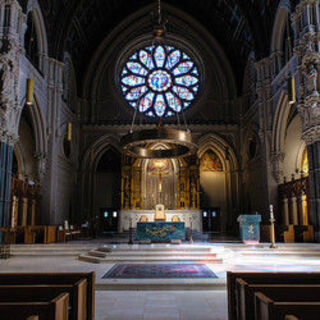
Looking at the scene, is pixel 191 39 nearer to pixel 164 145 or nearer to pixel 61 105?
pixel 164 145

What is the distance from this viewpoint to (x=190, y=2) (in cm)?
2591

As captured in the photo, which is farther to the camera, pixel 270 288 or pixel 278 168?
pixel 278 168

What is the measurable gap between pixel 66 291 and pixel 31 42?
17852 mm

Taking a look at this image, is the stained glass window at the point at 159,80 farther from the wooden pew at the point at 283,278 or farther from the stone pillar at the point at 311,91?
the wooden pew at the point at 283,278

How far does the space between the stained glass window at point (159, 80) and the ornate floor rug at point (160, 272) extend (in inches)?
642

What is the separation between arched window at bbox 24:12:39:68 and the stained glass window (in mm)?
7796

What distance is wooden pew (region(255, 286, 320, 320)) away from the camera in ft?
8.91

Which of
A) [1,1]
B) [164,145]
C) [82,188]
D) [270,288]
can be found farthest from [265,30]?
[270,288]

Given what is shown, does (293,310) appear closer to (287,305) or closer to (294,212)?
(287,305)

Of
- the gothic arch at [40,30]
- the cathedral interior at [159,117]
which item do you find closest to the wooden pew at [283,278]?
the cathedral interior at [159,117]

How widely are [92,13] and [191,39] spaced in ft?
23.2

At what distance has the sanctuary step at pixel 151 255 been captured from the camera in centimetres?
1146

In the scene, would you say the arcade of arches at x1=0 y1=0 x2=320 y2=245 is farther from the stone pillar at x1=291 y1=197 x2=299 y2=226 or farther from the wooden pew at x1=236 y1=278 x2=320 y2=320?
the wooden pew at x1=236 y1=278 x2=320 y2=320

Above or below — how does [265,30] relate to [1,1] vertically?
above
